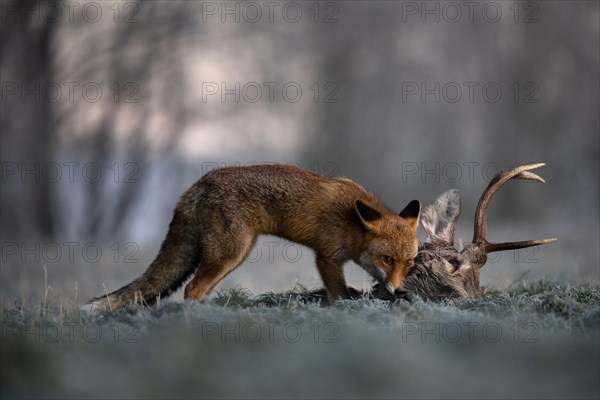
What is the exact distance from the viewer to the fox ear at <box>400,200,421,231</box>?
845cm

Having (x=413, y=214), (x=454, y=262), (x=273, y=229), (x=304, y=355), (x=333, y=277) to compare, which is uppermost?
(x=413, y=214)

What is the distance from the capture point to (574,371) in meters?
4.88

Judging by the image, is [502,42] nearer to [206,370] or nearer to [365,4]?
[365,4]

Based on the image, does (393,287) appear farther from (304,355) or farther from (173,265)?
(304,355)

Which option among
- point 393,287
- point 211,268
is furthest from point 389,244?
point 211,268

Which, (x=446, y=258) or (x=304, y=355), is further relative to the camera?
(x=446, y=258)

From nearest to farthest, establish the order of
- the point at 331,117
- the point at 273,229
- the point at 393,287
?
the point at 393,287
the point at 273,229
the point at 331,117

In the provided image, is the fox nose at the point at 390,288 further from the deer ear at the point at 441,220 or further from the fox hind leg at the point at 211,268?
the fox hind leg at the point at 211,268

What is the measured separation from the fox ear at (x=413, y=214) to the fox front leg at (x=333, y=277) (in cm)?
92

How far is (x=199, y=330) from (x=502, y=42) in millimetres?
28226

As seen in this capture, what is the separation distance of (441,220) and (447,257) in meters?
0.56

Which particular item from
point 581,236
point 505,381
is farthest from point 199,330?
point 581,236

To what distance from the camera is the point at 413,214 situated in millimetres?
8492

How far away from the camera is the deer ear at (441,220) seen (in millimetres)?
8508
